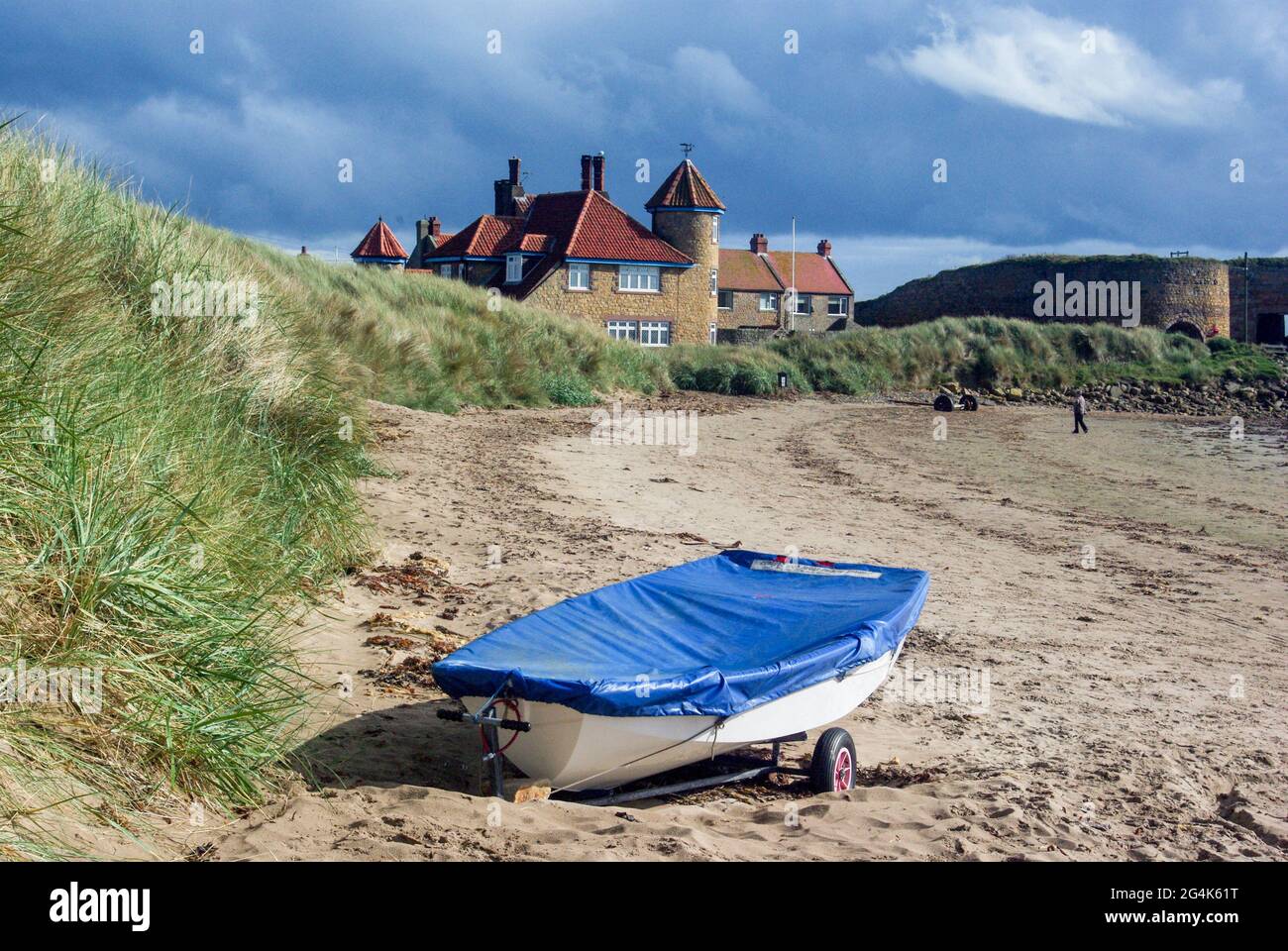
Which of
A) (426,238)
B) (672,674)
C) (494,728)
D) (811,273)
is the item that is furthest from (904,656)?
(811,273)

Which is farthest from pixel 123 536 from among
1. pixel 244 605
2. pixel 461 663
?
pixel 461 663

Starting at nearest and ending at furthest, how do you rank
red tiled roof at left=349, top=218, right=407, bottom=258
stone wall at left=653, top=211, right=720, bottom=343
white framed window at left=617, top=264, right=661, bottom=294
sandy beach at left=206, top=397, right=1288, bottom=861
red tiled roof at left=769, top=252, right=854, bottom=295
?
sandy beach at left=206, top=397, right=1288, bottom=861 → white framed window at left=617, top=264, right=661, bottom=294 → stone wall at left=653, top=211, right=720, bottom=343 → red tiled roof at left=349, top=218, right=407, bottom=258 → red tiled roof at left=769, top=252, right=854, bottom=295

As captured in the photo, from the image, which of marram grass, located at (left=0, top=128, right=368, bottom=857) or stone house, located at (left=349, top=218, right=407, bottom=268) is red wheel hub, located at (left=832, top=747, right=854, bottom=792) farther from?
stone house, located at (left=349, top=218, right=407, bottom=268)

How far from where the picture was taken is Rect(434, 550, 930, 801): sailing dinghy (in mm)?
5730

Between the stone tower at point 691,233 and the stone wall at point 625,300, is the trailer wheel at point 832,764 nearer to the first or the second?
the stone wall at point 625,300

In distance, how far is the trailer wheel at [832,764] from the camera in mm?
6344

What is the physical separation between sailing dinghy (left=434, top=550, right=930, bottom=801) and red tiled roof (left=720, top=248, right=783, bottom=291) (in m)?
65.0

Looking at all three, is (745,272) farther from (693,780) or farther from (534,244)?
(693,780)

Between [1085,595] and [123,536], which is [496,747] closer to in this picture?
[123,536]

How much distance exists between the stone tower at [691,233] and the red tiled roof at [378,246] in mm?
16512

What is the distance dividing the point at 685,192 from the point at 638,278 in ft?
17.6

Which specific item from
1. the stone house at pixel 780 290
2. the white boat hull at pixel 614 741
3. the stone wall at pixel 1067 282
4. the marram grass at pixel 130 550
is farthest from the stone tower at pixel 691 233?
the white boat hull at pixel 614 741

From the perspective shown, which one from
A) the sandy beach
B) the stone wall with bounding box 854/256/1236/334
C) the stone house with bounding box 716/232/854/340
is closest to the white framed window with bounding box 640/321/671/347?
the stone house with bounding box 716/232/854/340
